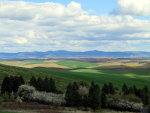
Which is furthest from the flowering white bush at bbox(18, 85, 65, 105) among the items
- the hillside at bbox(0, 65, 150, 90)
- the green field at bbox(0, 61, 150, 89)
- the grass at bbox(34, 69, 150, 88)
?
the grass at bbox(34, 69, 150, 88)

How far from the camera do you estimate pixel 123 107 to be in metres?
53.3

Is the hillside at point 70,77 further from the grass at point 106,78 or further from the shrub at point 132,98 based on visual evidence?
the shrub at point 132,98

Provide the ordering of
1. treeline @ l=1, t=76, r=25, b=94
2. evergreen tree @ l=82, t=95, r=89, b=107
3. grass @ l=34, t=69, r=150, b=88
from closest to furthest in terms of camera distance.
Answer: evergreen tree @ l=82, t=95, r=89, b=107 < treeline @ l=1, t=76, r=25, b=94 < grass @ l=34, t=69, r=150, b=88

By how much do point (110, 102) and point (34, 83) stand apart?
19977 mm

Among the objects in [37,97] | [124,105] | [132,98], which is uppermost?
[37,97]

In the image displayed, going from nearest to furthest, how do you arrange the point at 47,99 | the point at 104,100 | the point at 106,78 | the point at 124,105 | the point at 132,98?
the point at 47,99
the point at 104,100
the point at 124,105
the point at 132,98
the point at 106,78

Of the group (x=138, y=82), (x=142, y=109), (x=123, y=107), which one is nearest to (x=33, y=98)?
(x=123, y=107)

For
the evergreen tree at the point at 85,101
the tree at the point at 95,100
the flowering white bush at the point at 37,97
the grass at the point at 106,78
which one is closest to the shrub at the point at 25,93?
the flowering white bush at the point at 37,97

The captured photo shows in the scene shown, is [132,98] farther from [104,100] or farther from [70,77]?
[70,77]

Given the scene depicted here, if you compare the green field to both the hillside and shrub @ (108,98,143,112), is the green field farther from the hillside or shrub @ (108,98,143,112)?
shrub @ (108,98,143,112)

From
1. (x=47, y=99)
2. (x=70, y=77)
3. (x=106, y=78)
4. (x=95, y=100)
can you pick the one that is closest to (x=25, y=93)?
(x=47, y=99)

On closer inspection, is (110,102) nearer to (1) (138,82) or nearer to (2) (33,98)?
(2) (33,98)

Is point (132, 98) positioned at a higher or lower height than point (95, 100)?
lower

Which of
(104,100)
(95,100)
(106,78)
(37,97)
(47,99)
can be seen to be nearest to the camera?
(95,100)
